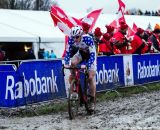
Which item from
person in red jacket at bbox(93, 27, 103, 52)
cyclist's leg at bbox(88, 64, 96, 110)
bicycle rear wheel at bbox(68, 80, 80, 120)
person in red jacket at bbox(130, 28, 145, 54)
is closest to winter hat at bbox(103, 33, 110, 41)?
person in red jacket at bbox(93, 27, 103, 52)

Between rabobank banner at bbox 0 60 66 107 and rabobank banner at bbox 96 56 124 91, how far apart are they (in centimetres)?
182

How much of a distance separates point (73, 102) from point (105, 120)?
3.12 feet

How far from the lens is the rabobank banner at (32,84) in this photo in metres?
11.1

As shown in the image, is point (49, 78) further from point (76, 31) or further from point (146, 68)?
point (146, 68)

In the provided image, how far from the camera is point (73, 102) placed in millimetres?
10336

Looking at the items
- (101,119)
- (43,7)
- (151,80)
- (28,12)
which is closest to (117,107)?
(101,119)

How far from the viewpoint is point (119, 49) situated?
17.0 m

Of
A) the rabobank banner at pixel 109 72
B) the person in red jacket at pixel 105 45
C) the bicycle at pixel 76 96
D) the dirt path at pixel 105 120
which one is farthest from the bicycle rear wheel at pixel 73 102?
the person in red jacket at pixel 105 45

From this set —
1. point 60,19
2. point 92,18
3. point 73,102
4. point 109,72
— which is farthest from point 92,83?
point 92,18

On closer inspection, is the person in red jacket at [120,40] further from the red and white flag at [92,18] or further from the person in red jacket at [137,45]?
the red and white flag at [92,18]

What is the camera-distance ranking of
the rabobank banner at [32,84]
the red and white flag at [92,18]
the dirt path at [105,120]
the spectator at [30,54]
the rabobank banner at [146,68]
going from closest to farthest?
the dirt path at [105,120]
the rabobank banner at [32,84]
the red and white flag at [92,18]
the rabobank banner at [146,68]
the spectator at [30,54]

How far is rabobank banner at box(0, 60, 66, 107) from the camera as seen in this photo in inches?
436

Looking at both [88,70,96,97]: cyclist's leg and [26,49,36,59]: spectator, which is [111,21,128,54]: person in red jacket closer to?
[26,49,36,59]: spectator

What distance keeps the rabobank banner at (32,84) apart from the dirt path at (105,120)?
0.61 meters
